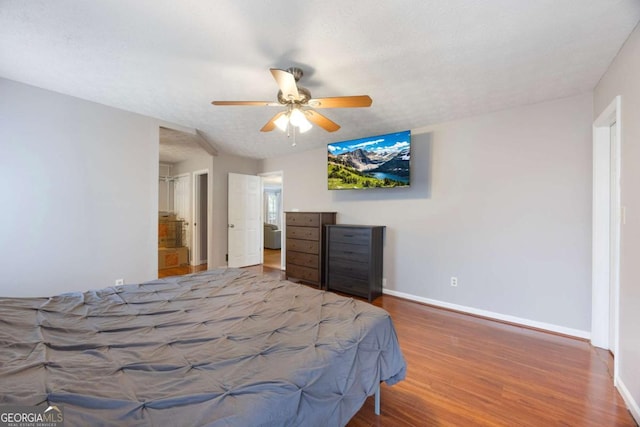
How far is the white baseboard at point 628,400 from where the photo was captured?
155 centimetres

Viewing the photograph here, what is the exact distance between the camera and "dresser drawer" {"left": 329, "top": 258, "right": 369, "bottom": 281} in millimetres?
3574

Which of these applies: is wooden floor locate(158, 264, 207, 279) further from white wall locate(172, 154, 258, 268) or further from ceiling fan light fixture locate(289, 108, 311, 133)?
ceiling fan light fixture locate(289, 108, 311, 133)

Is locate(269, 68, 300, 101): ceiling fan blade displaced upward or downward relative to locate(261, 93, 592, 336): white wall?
upward

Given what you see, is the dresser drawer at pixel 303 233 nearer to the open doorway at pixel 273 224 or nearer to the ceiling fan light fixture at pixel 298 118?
the open doorway at pixel 273 224

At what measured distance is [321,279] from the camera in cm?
407

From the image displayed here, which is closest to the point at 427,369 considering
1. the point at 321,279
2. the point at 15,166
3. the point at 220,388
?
the point at 220,388

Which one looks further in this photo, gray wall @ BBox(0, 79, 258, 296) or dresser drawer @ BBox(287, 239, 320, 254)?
dresser drawer @ BBox(287, 239, 320, 254)

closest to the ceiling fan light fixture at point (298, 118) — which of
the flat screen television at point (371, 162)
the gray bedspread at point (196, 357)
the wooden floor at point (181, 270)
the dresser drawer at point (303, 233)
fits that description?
the gray bedspread at point (196, 357)

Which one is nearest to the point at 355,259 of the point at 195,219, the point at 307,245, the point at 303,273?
the point at 307,245

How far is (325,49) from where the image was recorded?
206 cm

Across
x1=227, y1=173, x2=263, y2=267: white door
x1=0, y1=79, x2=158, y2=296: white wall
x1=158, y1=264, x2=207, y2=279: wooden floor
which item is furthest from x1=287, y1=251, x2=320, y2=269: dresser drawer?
x1=158, y1=264, x2=207, y2=279: wooden floor

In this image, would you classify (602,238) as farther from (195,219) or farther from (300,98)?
(195,219)

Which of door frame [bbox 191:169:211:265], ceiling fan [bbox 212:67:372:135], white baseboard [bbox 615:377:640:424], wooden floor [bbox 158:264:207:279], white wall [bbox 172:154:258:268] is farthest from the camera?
door frame [bbox 191:169:211:265]

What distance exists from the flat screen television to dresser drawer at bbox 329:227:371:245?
Result: 642 mm
